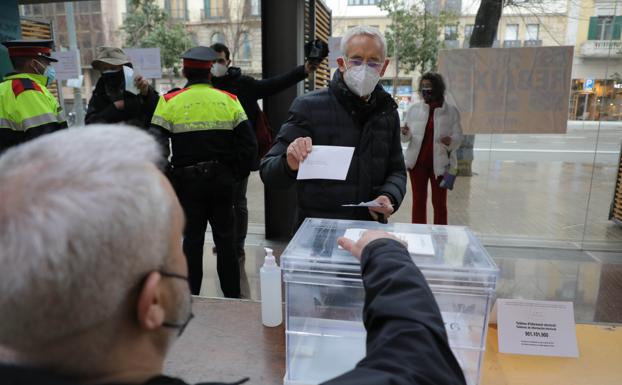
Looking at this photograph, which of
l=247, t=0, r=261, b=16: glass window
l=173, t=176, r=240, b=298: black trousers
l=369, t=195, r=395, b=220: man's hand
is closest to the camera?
l=369, t=195, r=395, b=220: man's hand

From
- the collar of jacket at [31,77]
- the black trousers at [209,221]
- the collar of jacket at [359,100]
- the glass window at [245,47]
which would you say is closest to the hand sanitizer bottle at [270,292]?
the collar of jacket at [359,100]

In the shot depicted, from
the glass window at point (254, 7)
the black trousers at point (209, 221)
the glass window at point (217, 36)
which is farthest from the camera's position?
the glass window at point (217, 36)

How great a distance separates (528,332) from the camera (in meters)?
1.22

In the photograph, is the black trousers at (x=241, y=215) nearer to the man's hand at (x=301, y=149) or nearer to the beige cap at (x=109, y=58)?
the beige cap at (x=109, y=58)

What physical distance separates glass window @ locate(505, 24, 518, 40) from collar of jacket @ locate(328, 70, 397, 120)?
3.05 m

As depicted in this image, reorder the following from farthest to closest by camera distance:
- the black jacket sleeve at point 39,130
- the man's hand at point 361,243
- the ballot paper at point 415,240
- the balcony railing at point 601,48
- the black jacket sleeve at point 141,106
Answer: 1. the balcony railing at point 601,48
2. the black jacket sleeve at point 141,106
3. the black jacket sleeve at point 39,130
4. the ballot paper at point 415,240
5. the man's hand at point 361,243

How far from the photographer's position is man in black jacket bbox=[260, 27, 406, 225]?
1944mm

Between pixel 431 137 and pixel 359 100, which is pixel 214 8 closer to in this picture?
pixel 431 137

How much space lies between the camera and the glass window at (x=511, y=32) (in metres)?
4.37

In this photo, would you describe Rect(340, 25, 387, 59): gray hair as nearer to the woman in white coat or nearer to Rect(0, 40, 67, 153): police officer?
Rect(0, 40, 67, 153): police officer

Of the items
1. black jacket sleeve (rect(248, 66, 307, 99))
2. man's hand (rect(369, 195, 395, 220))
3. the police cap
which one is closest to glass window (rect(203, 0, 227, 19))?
black jacket sleeve (rect(248, 66, 307, 99))

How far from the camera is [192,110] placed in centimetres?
276

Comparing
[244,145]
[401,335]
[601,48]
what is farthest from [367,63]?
[601,48]

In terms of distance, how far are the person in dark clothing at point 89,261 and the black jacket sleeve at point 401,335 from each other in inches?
12.4
